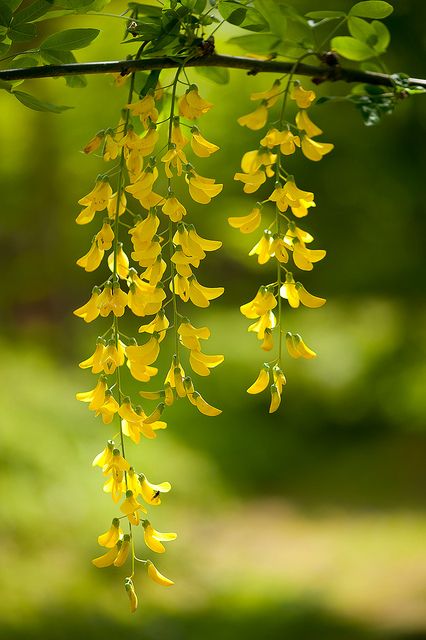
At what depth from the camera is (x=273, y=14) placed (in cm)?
53

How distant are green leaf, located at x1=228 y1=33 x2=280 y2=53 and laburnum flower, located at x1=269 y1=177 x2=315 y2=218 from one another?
0.32 feet

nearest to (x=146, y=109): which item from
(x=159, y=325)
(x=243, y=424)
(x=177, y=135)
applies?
(x=177, y=135)

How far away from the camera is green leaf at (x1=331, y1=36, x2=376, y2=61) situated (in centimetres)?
59

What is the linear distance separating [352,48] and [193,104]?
0.54 feet

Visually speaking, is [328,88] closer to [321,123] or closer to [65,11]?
[321,123]

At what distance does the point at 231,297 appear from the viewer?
4.85 m

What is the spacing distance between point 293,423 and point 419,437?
0.73 meters

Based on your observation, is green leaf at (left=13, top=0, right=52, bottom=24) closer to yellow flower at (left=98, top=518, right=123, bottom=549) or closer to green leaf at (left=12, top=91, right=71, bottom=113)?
green leaf at (left=12, top=91, right=71, bottom=113)

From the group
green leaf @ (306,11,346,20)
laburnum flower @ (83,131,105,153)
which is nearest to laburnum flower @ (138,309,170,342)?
laburnum flower @ (83,131,105,153)

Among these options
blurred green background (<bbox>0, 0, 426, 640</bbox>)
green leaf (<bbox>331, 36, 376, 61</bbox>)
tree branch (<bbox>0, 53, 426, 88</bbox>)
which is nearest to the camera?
tree branch (<bbox>0, 53, 426, 88</bbox>)

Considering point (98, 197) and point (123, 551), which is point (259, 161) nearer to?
point (98, 197)

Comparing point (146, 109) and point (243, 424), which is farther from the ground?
point (243, 424)

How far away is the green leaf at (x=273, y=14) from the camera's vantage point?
1.72ft

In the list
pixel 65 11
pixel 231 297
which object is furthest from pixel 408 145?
pixel 65 11
